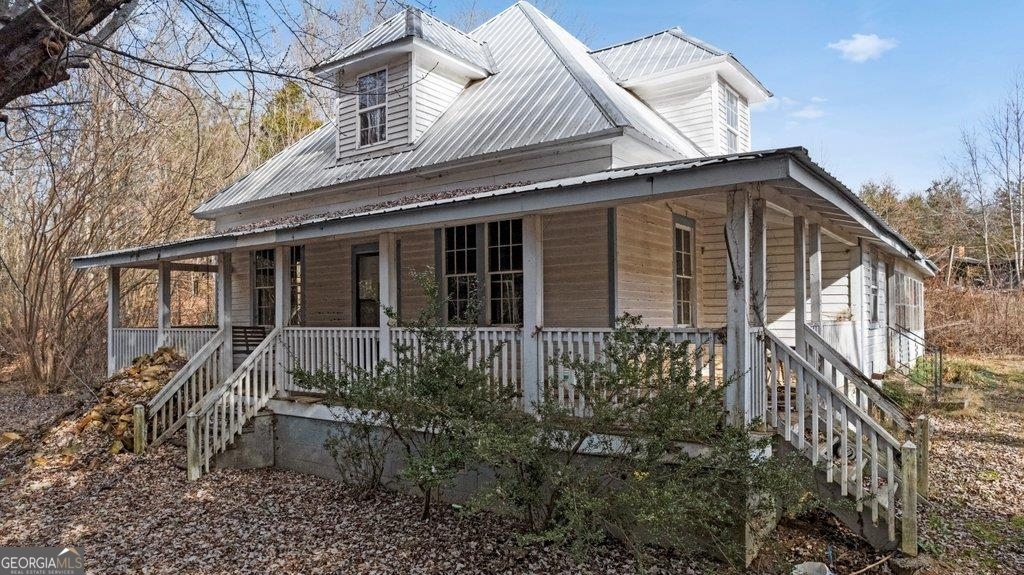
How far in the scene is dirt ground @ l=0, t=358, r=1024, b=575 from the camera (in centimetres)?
553

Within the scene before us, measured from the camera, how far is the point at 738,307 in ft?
17.7

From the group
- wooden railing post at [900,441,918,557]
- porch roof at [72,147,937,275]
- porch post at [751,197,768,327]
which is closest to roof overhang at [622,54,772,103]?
porch roof at [72,147,937,275]

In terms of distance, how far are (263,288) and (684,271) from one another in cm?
905

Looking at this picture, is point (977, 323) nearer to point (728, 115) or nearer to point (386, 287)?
point (728, 115)

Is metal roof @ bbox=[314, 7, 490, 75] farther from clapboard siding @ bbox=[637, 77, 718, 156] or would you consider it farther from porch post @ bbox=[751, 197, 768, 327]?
porch post @ bbox=[751, 197, 768, 327]

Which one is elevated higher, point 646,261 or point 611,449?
point 646,261

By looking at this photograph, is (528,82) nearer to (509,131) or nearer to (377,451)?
(509,131)

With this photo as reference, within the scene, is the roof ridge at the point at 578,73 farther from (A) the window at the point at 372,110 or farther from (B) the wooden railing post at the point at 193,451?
(B) the wooden railing post at the point at 193,451

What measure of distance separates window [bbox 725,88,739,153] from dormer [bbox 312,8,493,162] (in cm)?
485

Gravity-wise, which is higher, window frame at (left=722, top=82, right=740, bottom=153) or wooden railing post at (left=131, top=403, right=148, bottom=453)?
window frame at (left=722, top=82, right=740, bottom=153)

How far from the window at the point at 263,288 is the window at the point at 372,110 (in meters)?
3.67

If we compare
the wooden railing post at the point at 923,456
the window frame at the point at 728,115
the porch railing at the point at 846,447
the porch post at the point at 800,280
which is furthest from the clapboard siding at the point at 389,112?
the wooden railing post at the point at 923,456

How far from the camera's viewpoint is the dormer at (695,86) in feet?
39.0

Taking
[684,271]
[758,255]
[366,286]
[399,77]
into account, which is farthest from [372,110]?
[758,255]
